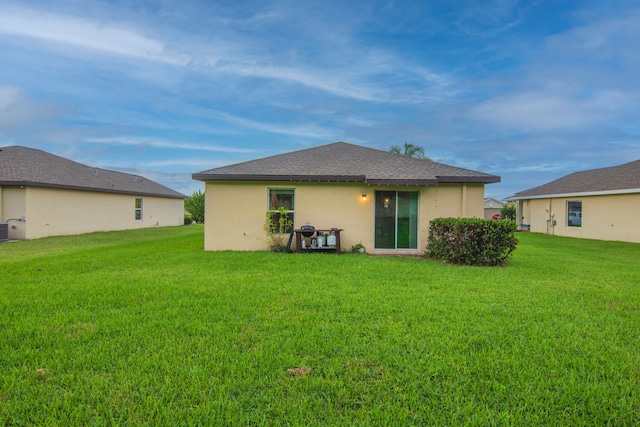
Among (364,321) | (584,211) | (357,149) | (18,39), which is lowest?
(364,321)

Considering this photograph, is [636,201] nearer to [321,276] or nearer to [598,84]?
[598,84]

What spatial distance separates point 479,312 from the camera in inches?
171

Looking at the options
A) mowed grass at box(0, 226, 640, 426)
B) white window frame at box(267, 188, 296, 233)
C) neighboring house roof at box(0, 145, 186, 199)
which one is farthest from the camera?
neighboring house roof at box(0, 145, 186, 199)

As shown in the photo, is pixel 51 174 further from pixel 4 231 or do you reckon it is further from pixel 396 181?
pixel 396 181

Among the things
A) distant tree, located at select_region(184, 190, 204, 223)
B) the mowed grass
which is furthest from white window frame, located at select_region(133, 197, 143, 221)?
the mowed grass

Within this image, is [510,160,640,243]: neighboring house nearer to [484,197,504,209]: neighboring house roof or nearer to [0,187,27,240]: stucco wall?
[484,197,504,209]: neighboring house roof

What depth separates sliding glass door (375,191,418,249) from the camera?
10.4m

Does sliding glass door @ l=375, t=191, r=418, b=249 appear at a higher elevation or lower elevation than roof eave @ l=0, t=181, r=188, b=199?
lower

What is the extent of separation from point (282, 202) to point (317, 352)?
7.74 m

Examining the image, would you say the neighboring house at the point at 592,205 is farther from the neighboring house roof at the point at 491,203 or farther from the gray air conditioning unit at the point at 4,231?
the gray air conditioning unit at the point at 4,231

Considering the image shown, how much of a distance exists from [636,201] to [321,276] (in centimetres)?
1672

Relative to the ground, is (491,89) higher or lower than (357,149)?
higher

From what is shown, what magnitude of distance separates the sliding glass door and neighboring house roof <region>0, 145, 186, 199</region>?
15166mm

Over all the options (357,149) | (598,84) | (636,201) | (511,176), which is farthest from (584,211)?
(357,149)
